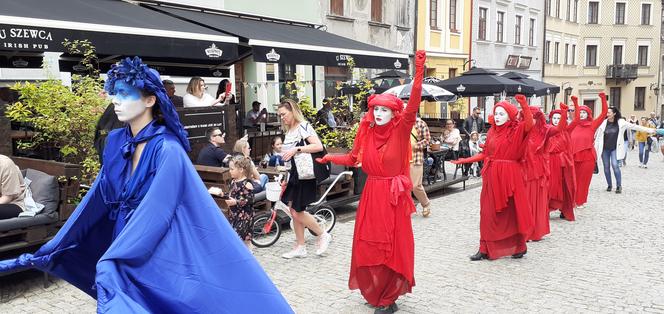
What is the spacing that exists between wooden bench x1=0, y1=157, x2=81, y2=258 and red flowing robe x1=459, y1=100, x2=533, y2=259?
4.18 meters

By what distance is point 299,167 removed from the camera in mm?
6934

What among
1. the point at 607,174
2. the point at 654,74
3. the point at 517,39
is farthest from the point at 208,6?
the point at 654,74

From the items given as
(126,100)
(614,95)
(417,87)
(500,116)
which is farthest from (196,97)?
(614,95)

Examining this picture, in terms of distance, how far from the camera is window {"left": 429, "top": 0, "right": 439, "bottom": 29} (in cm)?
2659

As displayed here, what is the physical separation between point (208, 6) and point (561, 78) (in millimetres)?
33553

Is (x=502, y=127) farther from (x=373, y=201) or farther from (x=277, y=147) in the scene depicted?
(x=277, y=147)

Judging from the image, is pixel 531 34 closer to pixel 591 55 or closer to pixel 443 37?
pixel 443 37

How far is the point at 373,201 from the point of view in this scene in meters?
5.26

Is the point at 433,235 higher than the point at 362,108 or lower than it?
lower

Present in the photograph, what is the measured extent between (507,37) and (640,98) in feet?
78.3

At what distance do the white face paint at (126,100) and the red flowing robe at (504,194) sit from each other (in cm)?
453

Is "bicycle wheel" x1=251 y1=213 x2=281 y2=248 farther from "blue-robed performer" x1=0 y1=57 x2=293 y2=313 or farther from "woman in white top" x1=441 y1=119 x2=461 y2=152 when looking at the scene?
"woman in white top" x1=441 y1=119 x2=461 y2=152

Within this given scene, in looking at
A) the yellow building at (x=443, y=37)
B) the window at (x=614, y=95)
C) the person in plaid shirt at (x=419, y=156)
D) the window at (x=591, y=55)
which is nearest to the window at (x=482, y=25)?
the yellow building at (x=443, y=37)

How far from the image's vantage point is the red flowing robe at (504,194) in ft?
23.1
